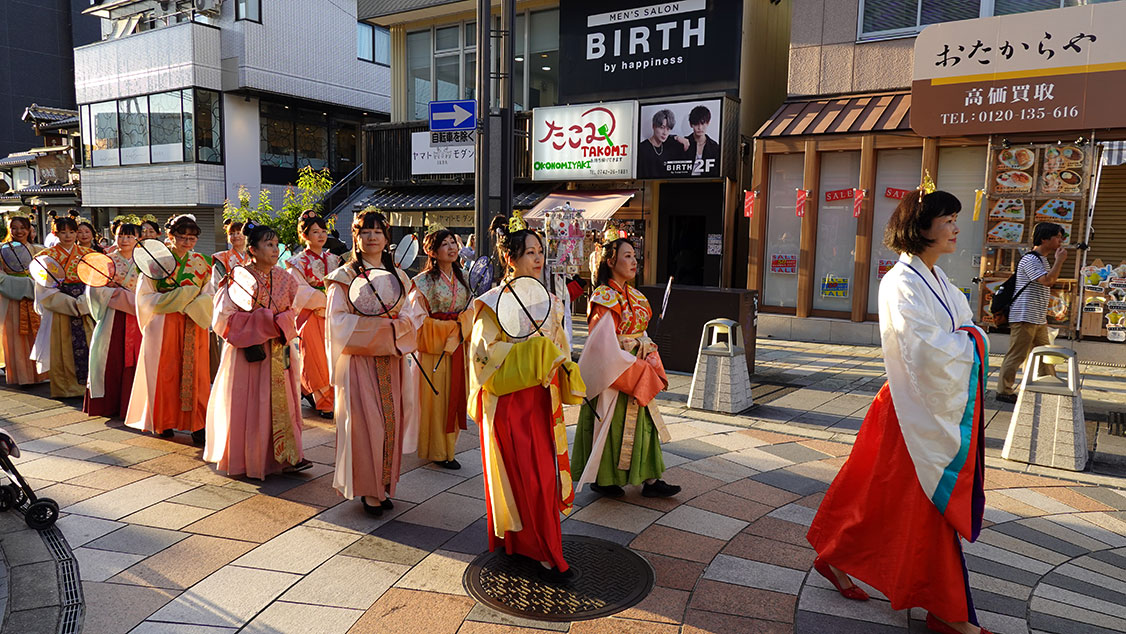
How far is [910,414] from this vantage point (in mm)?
3115

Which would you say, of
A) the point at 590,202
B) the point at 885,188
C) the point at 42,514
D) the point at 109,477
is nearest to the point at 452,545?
the point at 42,514

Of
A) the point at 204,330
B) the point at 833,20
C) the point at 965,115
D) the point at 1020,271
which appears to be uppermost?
the point at 833,20

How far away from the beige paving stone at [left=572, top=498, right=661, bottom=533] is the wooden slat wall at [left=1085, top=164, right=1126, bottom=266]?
997cm

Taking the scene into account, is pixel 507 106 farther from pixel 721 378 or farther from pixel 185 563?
pixel 185 563

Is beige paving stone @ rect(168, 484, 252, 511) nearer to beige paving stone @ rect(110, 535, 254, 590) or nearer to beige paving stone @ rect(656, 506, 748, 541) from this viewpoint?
beige paving stone @ rect(110, 535, 254, 590)

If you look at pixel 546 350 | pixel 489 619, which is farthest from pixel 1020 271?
pixel 489 619

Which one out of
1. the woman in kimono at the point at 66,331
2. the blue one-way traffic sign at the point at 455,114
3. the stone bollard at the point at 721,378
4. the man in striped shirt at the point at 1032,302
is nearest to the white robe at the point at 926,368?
the stone bollard at the point at 721,378

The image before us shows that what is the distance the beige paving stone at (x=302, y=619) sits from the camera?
3200 millimetres

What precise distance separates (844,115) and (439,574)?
1080cm

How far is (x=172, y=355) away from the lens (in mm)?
5941

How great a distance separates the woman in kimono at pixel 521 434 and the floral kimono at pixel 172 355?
340 cm

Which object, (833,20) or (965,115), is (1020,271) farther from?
(833,20)

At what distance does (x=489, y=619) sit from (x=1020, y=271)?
711cm

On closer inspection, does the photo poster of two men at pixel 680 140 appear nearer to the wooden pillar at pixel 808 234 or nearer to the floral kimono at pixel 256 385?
the wooden pillar at pixel 808 234
